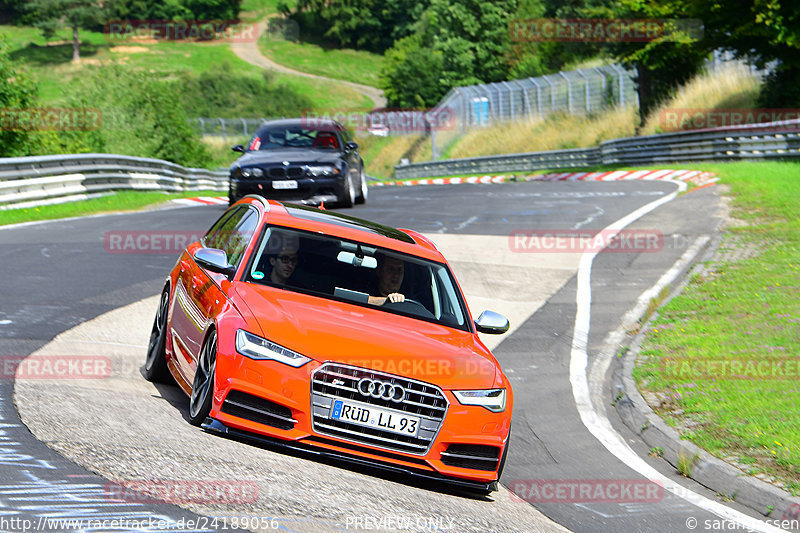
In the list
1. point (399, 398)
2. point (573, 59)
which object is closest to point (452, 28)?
point (573, 59)

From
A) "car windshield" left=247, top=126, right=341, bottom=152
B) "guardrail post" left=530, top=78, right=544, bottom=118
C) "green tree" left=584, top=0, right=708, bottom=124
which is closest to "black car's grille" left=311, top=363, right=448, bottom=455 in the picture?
"car windshield" left=247, top=126, right=341, bottom=152

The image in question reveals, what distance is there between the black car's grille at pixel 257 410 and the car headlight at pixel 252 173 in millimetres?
12698

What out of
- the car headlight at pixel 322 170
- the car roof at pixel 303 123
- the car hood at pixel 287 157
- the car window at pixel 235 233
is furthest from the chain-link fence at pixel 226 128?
the car window at pixel 235 233

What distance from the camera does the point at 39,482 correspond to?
5.40 m

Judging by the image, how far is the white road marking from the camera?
7.22 meters

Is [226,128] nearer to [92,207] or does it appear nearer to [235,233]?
[92,207]

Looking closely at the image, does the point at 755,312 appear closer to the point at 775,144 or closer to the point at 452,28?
the point at 775,144

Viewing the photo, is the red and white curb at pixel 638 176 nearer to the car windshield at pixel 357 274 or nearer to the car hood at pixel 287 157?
the car hood at pixel 287 157

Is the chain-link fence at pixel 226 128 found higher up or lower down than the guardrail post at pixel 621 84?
lower down

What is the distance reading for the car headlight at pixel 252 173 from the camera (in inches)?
743

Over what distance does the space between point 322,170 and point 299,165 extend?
481 millimetres

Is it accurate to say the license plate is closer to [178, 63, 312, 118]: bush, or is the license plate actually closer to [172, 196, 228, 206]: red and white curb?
[172, 196, 228, 206]: red and white curb

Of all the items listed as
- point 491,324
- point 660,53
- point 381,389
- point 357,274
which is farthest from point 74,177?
point 660,53

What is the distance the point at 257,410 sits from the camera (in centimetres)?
646
